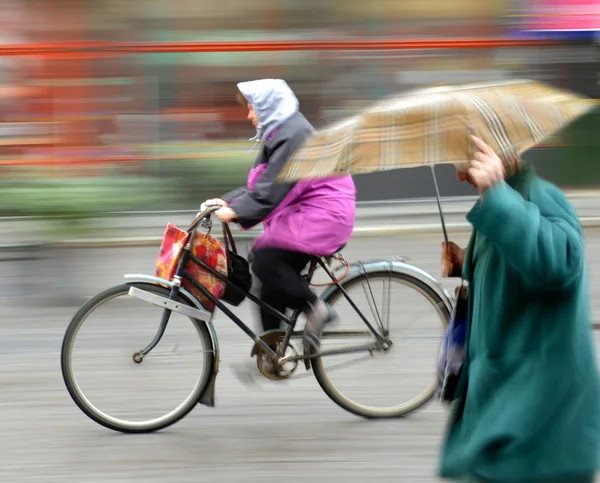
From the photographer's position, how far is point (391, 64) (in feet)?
34.0

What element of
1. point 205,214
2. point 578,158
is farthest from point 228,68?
point 205,214

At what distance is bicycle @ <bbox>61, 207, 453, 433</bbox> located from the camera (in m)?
4.81

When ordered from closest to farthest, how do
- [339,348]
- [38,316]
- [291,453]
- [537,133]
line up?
[537,133]
[291,453]
[339,348]
[38,316]

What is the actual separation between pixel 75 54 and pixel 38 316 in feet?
11.5

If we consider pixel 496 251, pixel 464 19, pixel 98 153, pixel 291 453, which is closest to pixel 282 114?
pixel 291 453

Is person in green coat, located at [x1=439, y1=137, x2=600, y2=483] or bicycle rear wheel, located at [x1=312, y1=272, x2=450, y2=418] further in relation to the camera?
bicycle rear wheel, located at [x1=312, y1=272, x2=450, y2=418]

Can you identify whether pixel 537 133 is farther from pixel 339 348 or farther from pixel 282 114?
Result: pixel 339 348

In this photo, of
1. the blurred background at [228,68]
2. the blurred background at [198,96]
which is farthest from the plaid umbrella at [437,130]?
the blurred background at [228,68]

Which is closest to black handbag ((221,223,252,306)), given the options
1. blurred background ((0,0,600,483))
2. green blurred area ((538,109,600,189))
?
blurred background ((0,0,600,483))

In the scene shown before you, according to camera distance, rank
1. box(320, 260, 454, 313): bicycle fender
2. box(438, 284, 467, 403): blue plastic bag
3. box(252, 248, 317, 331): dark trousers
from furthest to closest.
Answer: box(320, 260, 454, 313): bicycle fender < box(252, 248, 317, 331): dark trousers < box(438, 284, 467, 403): blue plastic bag

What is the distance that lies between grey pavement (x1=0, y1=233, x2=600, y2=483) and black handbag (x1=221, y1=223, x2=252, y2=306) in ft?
1.56

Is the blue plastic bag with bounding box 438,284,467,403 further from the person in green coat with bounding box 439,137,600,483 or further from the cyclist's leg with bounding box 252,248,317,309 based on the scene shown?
the cyclist's leg with bounding box 252,248,317,309

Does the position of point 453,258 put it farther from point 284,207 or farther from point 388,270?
point 388,270

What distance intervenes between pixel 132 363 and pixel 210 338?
452 mm
